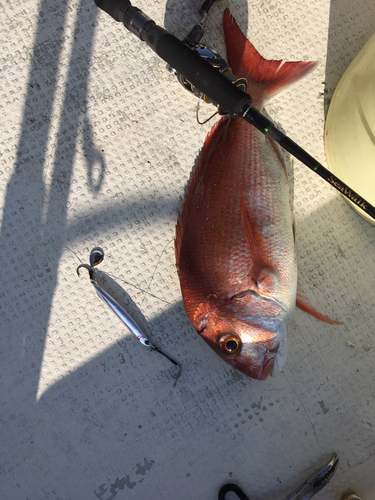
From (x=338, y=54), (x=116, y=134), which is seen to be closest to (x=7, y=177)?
(x=116, y=134)

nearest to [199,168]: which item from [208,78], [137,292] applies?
[208,78]

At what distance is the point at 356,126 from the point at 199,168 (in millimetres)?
581

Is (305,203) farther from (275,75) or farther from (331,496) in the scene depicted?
(331,496)

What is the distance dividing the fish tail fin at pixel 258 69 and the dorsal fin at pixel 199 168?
0.17 meters

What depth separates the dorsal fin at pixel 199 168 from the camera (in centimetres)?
128

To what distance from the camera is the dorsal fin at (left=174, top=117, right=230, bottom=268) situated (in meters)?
1.28

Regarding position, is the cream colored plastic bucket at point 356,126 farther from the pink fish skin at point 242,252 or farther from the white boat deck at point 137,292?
the pink fish skin at point 242,252

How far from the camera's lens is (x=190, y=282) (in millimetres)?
1197

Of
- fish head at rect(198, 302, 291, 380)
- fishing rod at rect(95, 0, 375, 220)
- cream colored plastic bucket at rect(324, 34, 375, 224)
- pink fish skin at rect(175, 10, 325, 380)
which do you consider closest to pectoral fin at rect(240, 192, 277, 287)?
pink fish skin at rect(175, 10, 325, 380)

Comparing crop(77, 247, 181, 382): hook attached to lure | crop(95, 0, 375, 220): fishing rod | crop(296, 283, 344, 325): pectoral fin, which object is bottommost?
crop(77, 247, 181, 382): hook attached to lure

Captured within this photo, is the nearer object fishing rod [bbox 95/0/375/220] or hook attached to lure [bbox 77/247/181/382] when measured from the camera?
fishing rod [bbox 95/0/375/220]

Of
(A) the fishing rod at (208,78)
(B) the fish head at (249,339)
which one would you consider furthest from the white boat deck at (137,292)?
(A) the fishing rod at (208,78)

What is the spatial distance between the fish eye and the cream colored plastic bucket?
0.72 meters

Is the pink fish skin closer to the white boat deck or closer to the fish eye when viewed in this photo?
the fish eye
